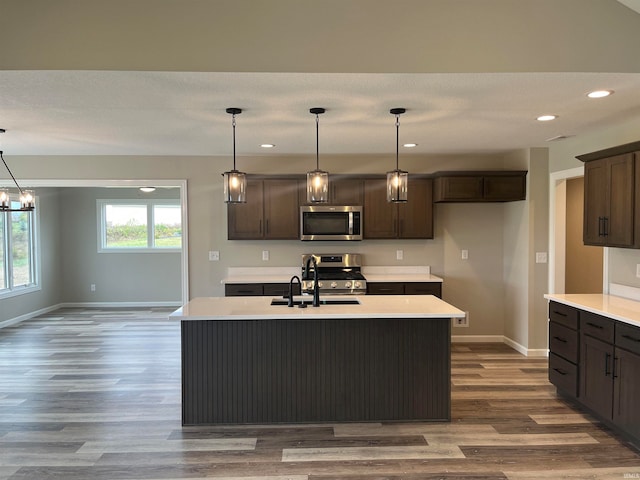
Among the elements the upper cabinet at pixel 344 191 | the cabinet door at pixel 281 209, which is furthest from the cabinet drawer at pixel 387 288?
the cabinet door at pixel 281 209

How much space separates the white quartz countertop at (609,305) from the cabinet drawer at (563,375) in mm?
505

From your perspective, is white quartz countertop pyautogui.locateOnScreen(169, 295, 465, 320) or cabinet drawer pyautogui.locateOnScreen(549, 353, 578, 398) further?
cabinet drawer pyautogui.locateOnScreen(549, 353, 578, 398)

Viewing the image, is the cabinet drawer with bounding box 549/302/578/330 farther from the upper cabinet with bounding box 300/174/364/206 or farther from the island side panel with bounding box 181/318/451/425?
the upper cabinet with bounding box 300/174/364/206

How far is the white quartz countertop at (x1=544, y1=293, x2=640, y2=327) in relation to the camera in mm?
2966

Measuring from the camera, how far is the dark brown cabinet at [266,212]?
532 cm

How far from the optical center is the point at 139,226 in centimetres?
830

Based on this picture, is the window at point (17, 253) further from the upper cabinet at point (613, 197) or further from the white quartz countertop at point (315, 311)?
the upper cabinet at point (613, 197)

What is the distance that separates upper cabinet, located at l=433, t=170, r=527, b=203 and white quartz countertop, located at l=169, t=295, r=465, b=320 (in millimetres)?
2033

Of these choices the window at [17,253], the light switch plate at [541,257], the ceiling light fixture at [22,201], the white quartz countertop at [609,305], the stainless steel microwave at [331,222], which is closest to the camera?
the white quartz countertop at [609,305]

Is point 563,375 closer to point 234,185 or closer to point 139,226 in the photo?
point 234,185

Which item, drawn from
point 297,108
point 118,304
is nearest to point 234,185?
point 297,108

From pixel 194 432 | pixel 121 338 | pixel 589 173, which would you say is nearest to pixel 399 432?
pixel 194 432

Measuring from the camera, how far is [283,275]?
545cm

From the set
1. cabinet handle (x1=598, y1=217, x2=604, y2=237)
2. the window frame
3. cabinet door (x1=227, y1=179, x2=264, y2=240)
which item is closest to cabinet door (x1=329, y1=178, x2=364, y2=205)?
cabinet door (x1=227, y1=179, x2=264, y2=240)
